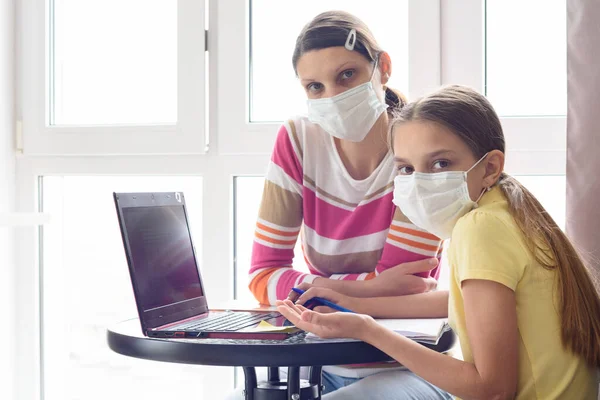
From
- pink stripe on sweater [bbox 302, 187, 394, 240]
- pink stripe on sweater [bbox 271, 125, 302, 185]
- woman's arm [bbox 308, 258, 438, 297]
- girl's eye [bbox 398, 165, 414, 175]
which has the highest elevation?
pink stripe on sweater [bbox 271, 125, 302, 185]

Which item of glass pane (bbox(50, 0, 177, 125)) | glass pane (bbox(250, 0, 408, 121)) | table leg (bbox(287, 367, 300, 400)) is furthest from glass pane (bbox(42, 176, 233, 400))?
table leg (bbox(287, 367, 300, 400))

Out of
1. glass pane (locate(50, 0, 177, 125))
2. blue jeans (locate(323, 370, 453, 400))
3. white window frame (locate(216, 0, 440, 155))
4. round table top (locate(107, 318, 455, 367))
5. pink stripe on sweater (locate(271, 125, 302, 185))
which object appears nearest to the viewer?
round table top (locate(107, 318, 455, 367))

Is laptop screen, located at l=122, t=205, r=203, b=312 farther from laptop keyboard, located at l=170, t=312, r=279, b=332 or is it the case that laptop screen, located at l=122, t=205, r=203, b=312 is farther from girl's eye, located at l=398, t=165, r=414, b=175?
girl's eye, located at l=398, t=165, r=414, b=175

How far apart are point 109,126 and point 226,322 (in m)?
1.33

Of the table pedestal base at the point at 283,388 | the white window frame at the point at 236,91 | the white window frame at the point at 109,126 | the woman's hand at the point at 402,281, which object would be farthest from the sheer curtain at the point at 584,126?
the white window frame at the point at 109,126

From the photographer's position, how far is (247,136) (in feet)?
7.55

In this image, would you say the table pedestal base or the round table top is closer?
the round table top

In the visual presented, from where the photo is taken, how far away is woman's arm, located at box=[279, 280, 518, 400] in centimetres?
109

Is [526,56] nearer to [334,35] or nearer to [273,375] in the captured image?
[334,35]

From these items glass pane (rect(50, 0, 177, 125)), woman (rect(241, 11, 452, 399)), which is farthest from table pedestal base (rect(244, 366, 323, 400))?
glass pane (rect(50, 0, 177, 125))

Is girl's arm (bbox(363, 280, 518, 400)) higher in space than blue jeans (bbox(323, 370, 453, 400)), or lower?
higher

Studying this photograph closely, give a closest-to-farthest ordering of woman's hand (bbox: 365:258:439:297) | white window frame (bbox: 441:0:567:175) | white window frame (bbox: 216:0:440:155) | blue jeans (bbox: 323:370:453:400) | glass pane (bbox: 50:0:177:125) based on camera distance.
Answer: blue jeans (bbox: 323:370:453:400) < woman's hand (bbox: 365:258:439:297) < white window frame (bbox: 441:0:567:175) < white window frame (bbox: 216:0:440:155) < glass pane (bbox: 50:0:177:125)

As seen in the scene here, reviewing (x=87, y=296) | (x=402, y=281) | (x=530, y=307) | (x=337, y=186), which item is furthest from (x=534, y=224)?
(x=87, y=296)

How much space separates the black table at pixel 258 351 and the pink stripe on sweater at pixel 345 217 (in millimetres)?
456
